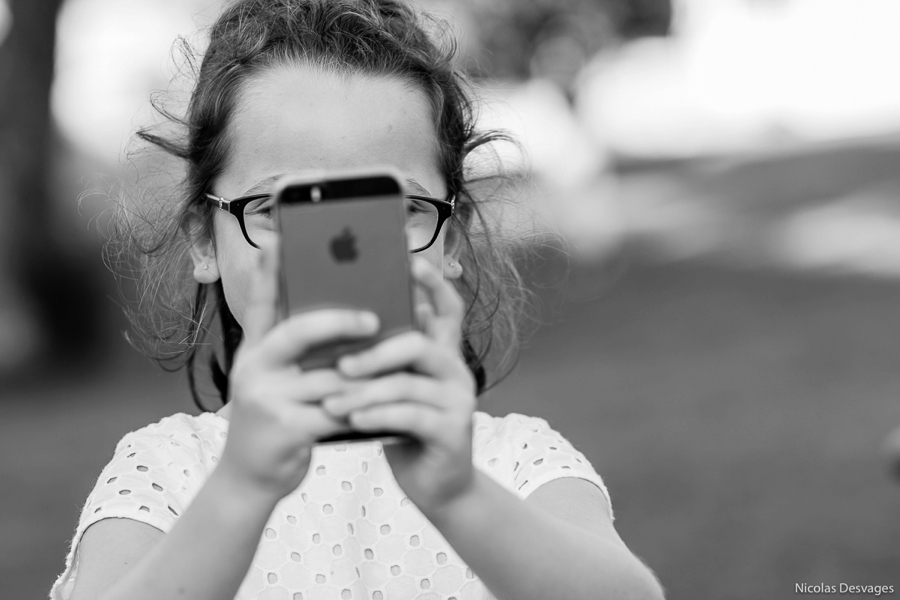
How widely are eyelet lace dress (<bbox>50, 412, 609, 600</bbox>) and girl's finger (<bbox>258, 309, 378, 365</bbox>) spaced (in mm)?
718

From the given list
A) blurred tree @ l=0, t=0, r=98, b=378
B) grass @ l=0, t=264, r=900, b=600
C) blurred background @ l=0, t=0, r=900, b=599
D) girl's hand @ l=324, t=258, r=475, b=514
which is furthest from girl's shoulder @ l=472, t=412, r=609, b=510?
blurred tree @ l=0, t=0, r=98, b=378

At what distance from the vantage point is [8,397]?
25.2 ft

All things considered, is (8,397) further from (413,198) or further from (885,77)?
(885,77)

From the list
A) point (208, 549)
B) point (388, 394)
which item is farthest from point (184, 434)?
point (388, 394)

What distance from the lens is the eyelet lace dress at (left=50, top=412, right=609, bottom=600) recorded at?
1779mm

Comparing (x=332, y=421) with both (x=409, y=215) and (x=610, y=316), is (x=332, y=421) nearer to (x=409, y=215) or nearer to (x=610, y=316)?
(x=409, y=215)

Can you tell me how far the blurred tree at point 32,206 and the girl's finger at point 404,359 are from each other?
269 inches

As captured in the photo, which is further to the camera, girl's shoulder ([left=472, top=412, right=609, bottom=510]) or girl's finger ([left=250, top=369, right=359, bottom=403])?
girl's shoulder ([left=472, top=412, right=609, bottom=510])

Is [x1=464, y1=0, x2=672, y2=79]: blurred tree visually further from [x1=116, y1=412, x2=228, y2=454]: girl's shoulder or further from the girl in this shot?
[x1=116, y1=412, x2=228, y2=454]: girl's shoulder

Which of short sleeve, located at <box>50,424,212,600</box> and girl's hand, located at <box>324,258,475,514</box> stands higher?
girl's hand, located at <box>324,258,475,514</box>

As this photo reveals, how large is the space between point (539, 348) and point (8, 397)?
4.01 m

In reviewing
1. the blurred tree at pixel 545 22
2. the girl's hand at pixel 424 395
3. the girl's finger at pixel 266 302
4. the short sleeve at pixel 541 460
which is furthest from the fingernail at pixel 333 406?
the blurred tree at pixel 545 22

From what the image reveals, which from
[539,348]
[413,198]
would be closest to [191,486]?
[413,198]

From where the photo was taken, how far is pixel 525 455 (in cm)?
187
